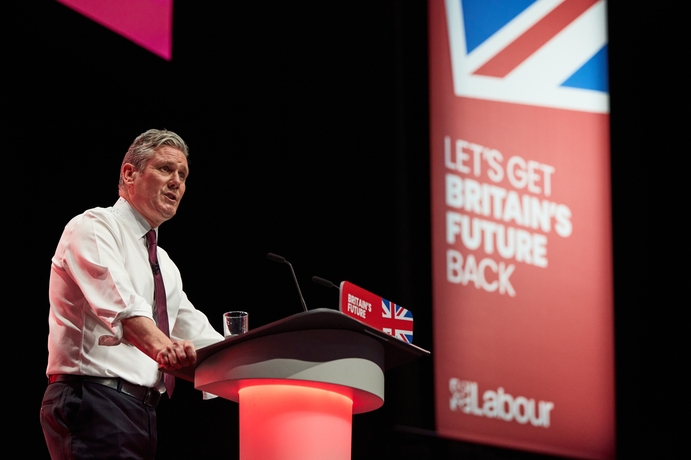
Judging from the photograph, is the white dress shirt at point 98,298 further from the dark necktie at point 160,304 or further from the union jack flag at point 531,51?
the union jack flag at point 531,51

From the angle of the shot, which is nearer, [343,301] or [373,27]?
[343,301]

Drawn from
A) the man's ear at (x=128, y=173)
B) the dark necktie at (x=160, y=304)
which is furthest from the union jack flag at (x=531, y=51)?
the dark necktie at (x=160, y=304)

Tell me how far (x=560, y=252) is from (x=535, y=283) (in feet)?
0.65

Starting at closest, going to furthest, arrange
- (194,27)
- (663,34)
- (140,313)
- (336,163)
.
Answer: (140,313) < (194,27) < (663,34) < (336,163)

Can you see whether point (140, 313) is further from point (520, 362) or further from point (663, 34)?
point (663, 34)

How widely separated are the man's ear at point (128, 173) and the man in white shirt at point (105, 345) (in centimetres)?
10

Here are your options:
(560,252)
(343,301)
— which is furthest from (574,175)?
(343,301)

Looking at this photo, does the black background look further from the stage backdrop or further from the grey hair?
the grey hair

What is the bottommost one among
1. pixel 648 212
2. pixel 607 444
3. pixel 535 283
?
pixel 607 444

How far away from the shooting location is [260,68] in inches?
153

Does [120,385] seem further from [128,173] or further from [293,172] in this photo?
[293,172]

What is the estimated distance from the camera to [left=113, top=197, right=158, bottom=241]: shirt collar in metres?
1.92

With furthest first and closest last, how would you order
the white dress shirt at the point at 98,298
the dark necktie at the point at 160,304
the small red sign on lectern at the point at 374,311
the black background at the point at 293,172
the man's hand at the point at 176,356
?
the black background at the point at 293,172, the dark necktie at the point at 160,304, the small red sign on lectern at the point at 374,311, the white dress shirt at the point at 98,298, the man's hand at the point at 176,356

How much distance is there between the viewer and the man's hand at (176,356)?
5.08 feet
